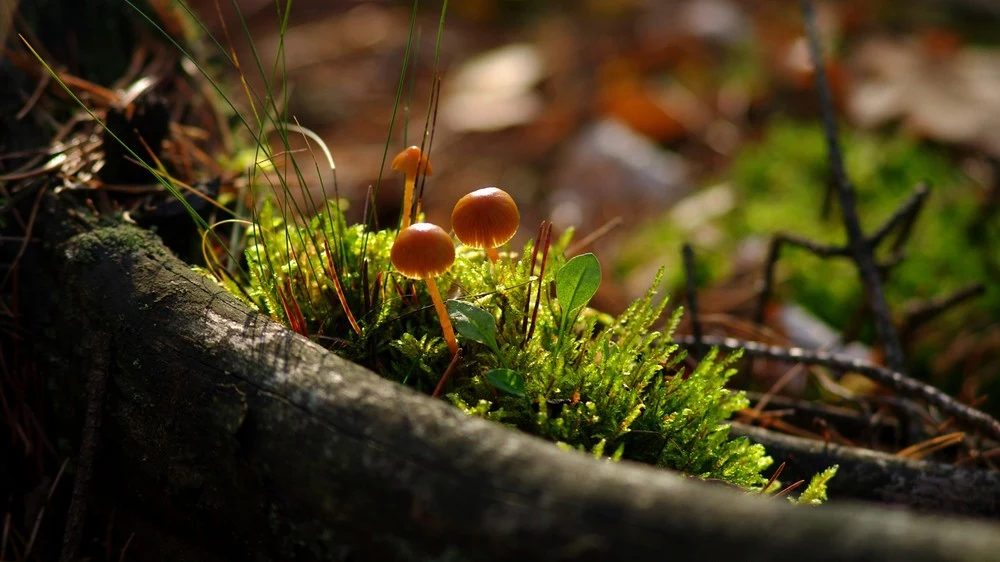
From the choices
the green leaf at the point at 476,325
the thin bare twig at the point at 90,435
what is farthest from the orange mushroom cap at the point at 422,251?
the thin bare twig at the point at 90,435

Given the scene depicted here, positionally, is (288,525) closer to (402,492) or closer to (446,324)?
(402,492)

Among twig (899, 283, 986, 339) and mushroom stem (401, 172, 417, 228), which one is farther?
twig (899, 283, 986, 339)

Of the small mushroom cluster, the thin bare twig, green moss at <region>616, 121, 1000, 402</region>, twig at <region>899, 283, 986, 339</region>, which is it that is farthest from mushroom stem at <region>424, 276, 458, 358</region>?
green moss at <region>616, 121, 1000, 402</region>

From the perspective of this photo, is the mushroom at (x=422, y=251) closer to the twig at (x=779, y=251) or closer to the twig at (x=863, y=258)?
the twig at (x=779, y=251)

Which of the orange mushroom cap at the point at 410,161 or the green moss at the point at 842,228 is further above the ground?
the green moss at the point at 842,228

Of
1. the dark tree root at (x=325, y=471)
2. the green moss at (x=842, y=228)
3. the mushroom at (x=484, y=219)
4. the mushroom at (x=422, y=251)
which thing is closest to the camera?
the dark tree root at (x=325, y=471)

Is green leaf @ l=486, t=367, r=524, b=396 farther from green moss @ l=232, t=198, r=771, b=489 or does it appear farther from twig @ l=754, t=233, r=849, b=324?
twig @ l=754, t=233, r=849, b=324
